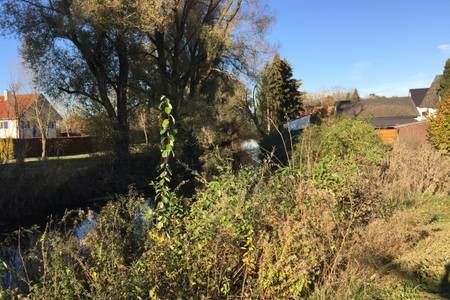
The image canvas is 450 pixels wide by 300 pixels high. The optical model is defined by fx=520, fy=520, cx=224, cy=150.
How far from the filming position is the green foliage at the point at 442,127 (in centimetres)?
2017

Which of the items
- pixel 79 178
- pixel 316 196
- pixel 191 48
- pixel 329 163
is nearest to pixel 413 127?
pixel 191 48

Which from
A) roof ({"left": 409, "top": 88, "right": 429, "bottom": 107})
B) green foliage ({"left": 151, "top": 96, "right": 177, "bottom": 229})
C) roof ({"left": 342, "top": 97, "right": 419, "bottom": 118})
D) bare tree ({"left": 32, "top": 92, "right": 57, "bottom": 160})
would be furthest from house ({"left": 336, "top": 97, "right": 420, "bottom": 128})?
green foliage ({"left": 151, "top": 96, "right": 177, "bottom": 229})

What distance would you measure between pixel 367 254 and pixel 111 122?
21.1 m

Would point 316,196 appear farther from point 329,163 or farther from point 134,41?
point 134,41

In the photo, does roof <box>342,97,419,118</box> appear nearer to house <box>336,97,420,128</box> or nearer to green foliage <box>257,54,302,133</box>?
house <box>336,97,420,128</box>

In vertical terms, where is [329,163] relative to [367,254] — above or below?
above

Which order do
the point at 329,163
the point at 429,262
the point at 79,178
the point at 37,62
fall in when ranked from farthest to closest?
the point at 37,62
the point at 79,178
the point at 329,163
the point at 429,262

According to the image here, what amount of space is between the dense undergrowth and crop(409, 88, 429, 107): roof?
68.9 metres

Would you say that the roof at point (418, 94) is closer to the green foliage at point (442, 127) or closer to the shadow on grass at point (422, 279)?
the green foliage at point (442, 127)

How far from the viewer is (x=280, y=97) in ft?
146

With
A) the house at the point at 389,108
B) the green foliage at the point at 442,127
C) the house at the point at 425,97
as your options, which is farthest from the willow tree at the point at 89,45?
the house at the point at 425,97

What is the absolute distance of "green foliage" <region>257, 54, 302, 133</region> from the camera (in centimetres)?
4078

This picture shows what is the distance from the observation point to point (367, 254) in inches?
264

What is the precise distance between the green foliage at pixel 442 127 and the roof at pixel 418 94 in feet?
176
